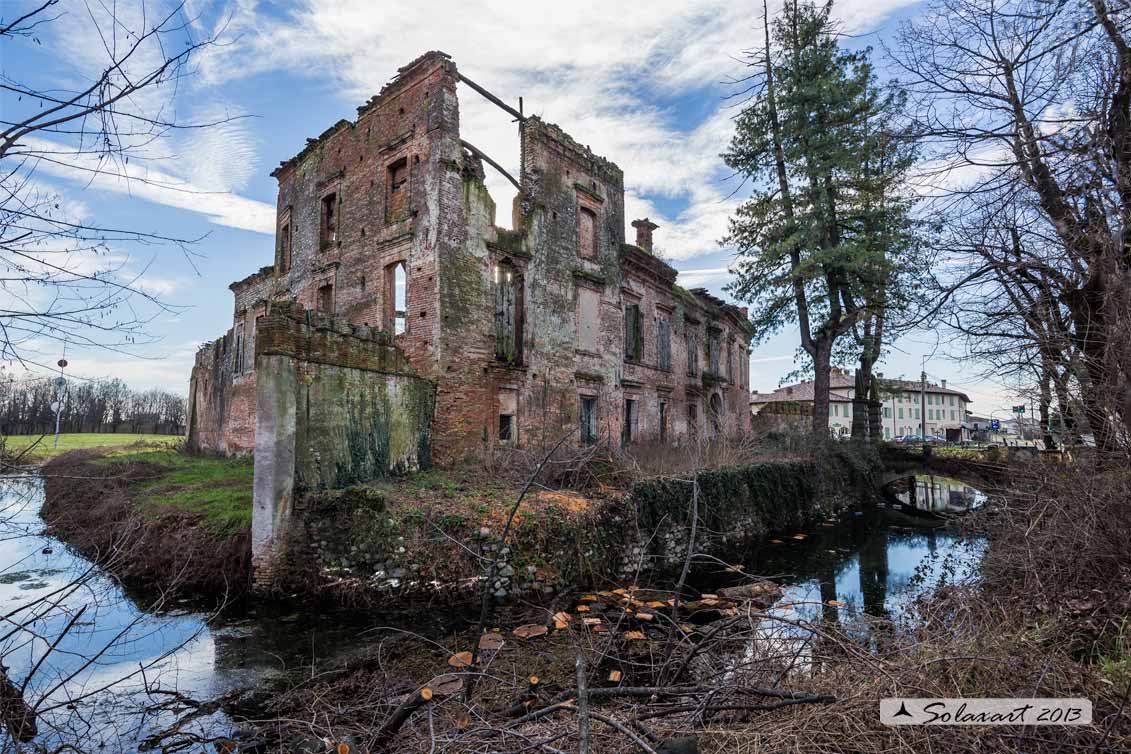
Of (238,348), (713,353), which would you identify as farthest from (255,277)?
(713,353)

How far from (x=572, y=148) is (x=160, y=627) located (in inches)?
658

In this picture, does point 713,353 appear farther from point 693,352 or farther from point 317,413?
point 317,413

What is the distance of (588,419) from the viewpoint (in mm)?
18656

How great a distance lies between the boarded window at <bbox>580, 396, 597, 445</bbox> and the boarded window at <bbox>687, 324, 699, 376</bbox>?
7157 millimetres

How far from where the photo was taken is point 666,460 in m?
14.7

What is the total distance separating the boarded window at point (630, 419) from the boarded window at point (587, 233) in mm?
5595

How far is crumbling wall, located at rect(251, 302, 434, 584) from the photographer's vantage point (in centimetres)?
954

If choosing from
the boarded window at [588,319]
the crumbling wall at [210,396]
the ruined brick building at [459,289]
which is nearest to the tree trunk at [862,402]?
the ruined brick building at [459,289]

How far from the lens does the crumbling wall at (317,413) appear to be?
9.54 metres

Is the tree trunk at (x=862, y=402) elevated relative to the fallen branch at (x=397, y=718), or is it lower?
elevated

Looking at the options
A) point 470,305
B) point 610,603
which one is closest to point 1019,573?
point 610,603

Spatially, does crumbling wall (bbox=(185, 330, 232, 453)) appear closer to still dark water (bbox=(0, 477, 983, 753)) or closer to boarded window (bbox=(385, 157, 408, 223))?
still dark water (bbox=(0, 477, 983, 753))

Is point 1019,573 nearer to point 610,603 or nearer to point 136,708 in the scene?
point 610,603

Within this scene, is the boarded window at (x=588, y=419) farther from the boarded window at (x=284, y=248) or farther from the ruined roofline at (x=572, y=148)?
the boarded window at (x=284, y=248)
